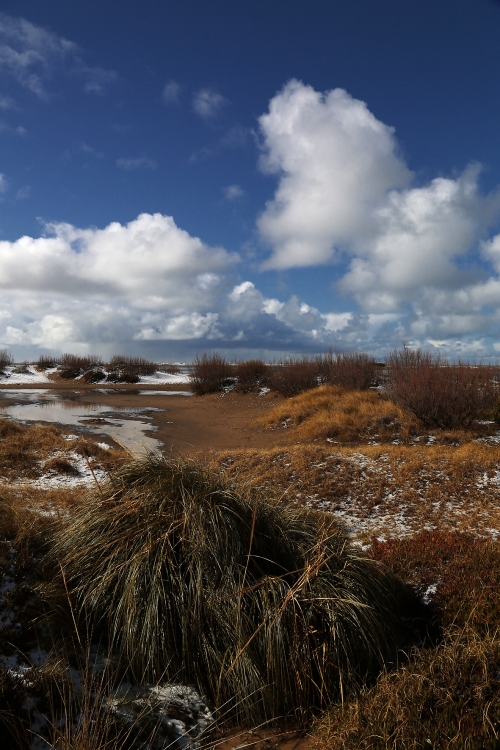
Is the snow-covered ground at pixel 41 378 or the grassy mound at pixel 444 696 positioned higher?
the snow-covered ground at pixel 41 378

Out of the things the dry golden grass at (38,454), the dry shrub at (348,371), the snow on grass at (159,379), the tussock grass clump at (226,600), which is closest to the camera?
the tussock grass clump at (226,600)

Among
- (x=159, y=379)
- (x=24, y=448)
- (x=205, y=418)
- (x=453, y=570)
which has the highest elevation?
(x=159, y=379)

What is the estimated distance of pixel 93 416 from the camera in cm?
1930

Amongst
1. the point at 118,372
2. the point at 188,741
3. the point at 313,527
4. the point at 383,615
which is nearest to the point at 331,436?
the point at 313,527

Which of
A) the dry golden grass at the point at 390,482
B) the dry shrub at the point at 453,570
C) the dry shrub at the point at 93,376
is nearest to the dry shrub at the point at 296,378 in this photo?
the dry golden grass at the point at 390,482

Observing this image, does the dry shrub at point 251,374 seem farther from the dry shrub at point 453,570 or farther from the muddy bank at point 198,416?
the dry shrub at point 453,570

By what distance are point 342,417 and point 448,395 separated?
3.01 metres

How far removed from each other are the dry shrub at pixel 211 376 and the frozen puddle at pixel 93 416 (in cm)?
538

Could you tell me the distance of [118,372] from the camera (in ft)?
137

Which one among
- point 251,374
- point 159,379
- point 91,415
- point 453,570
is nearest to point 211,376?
point 251,374

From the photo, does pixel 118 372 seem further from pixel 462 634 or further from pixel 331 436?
pixel 462 634

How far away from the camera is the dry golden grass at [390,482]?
267 inches

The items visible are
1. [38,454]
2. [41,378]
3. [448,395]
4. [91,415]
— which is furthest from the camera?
[41,378]

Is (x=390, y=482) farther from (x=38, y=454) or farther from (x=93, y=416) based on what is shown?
(x=93, y=416)
